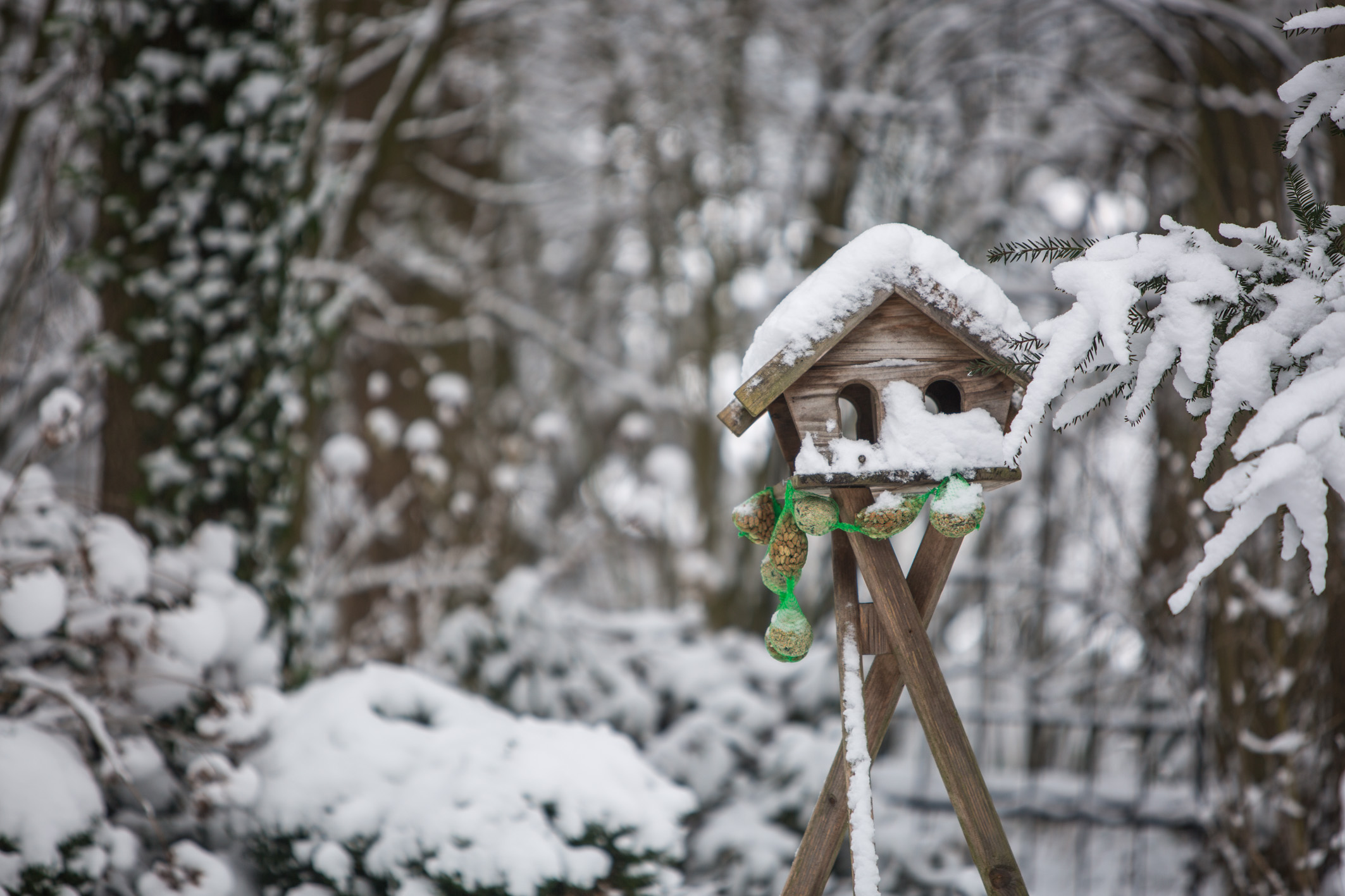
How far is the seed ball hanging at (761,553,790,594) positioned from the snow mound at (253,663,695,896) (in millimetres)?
942

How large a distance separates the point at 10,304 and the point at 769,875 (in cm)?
314

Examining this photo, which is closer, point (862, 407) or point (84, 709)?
point (862, 407)

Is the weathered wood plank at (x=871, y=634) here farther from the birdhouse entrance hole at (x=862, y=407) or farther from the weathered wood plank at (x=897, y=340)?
the weathered wood plank at (x=897, y=340)

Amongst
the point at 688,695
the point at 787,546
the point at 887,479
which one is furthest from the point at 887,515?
the point at 688,695

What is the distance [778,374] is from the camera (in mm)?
1358

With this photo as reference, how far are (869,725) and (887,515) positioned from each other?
1.32 feet

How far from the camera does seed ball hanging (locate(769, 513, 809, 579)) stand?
1.50 meters

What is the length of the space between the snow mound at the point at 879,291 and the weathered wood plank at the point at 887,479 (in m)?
0.19

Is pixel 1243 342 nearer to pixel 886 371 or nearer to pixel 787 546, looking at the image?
pixel 886 371

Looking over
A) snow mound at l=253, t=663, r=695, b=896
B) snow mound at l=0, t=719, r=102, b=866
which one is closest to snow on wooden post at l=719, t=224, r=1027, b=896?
snow mound at l=253, t=663, r=695, b=896

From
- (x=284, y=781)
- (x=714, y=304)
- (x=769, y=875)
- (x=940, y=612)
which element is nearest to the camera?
(x=284, y=781)

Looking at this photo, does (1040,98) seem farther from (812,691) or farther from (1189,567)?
(812,691)

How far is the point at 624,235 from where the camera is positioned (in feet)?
22.8

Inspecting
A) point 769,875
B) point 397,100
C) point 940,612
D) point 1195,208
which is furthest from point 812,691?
point 397,100
